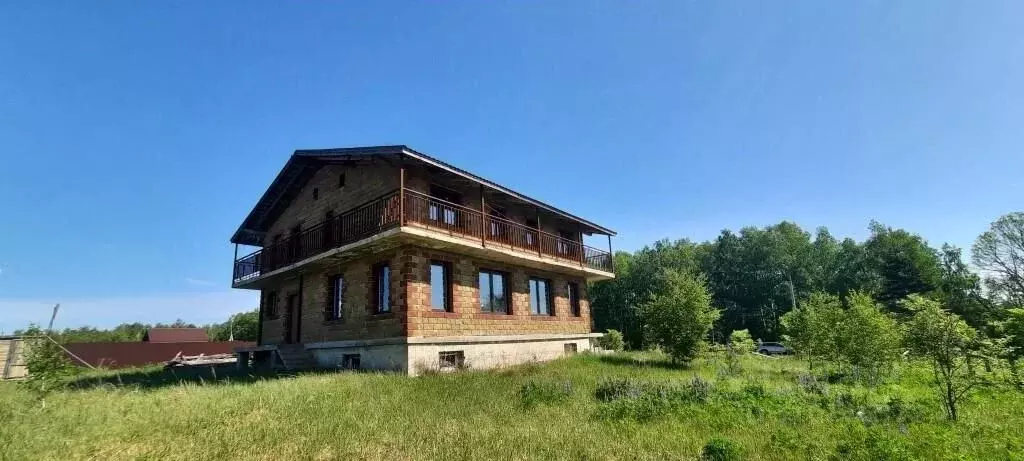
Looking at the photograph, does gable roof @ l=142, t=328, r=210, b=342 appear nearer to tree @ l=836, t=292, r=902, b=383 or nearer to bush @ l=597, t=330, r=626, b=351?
bush @ l=597, t=330, r=626, b=351

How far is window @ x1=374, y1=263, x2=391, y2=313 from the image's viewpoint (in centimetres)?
1447

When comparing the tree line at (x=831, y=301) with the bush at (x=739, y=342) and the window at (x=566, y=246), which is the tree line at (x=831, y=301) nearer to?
the bush at (x=739, y=342)

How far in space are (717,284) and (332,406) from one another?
5266 centimetres

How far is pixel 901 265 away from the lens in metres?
45.3

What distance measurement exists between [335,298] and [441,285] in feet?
15.5

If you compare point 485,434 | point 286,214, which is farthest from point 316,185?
point 485,434

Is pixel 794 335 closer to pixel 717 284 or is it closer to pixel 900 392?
pixel 900 392

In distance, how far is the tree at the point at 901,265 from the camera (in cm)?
4434

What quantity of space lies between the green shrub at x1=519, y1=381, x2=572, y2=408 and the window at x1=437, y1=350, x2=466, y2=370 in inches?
171

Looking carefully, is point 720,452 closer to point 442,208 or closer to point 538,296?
Result: point 442,208

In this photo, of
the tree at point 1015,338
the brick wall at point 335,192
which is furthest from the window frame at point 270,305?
the tree at point 1015,338

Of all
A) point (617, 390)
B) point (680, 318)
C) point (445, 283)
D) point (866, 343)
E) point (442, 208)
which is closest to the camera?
point (617, 390)

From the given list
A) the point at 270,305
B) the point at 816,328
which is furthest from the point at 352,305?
the point at 816,328

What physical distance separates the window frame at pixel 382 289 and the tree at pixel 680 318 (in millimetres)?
10086
